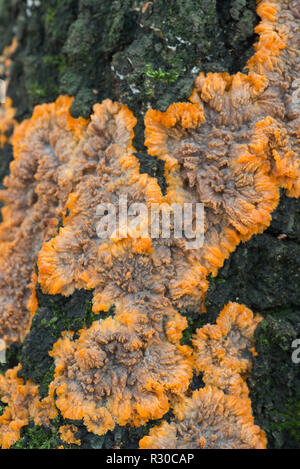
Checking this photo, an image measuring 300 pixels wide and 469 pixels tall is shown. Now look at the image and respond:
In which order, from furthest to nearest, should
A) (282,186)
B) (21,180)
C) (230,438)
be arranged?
(21,180) → (282,186) → (230,438)

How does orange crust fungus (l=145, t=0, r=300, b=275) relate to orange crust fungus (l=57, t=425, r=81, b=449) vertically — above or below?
above

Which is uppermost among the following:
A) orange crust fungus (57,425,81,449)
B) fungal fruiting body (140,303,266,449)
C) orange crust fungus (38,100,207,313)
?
orange crust fungus (38,100,207,313)

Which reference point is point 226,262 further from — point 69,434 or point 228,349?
point 69,434

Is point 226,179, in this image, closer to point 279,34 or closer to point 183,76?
point 183,76

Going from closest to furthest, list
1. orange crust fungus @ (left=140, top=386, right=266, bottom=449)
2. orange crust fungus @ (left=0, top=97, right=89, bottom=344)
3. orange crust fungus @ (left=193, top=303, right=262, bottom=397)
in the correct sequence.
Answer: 1. orange crust fungus @ (left=140, top=386, right=266, bottom=449)
2. orange crust fungus @ (left=193, top=303, right=262, bottom=397)
3. orange crust fungus @ (left=0, top=97, right=89, bottom=344)

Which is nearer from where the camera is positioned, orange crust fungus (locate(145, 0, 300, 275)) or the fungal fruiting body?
the fungal fruiting body

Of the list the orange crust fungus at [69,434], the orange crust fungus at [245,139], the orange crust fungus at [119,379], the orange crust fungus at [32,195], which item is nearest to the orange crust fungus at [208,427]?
the orange crust fungus at [119,379]

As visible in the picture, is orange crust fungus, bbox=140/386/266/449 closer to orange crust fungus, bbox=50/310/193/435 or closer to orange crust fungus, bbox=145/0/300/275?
orange crust fungus, bbox=50/310/193/435

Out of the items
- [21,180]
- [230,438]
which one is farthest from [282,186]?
[21,180]

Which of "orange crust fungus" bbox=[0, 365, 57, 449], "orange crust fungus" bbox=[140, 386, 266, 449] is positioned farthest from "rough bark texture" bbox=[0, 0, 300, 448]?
"orange crust fungus" bbox=[140, 386, 266, 449]
